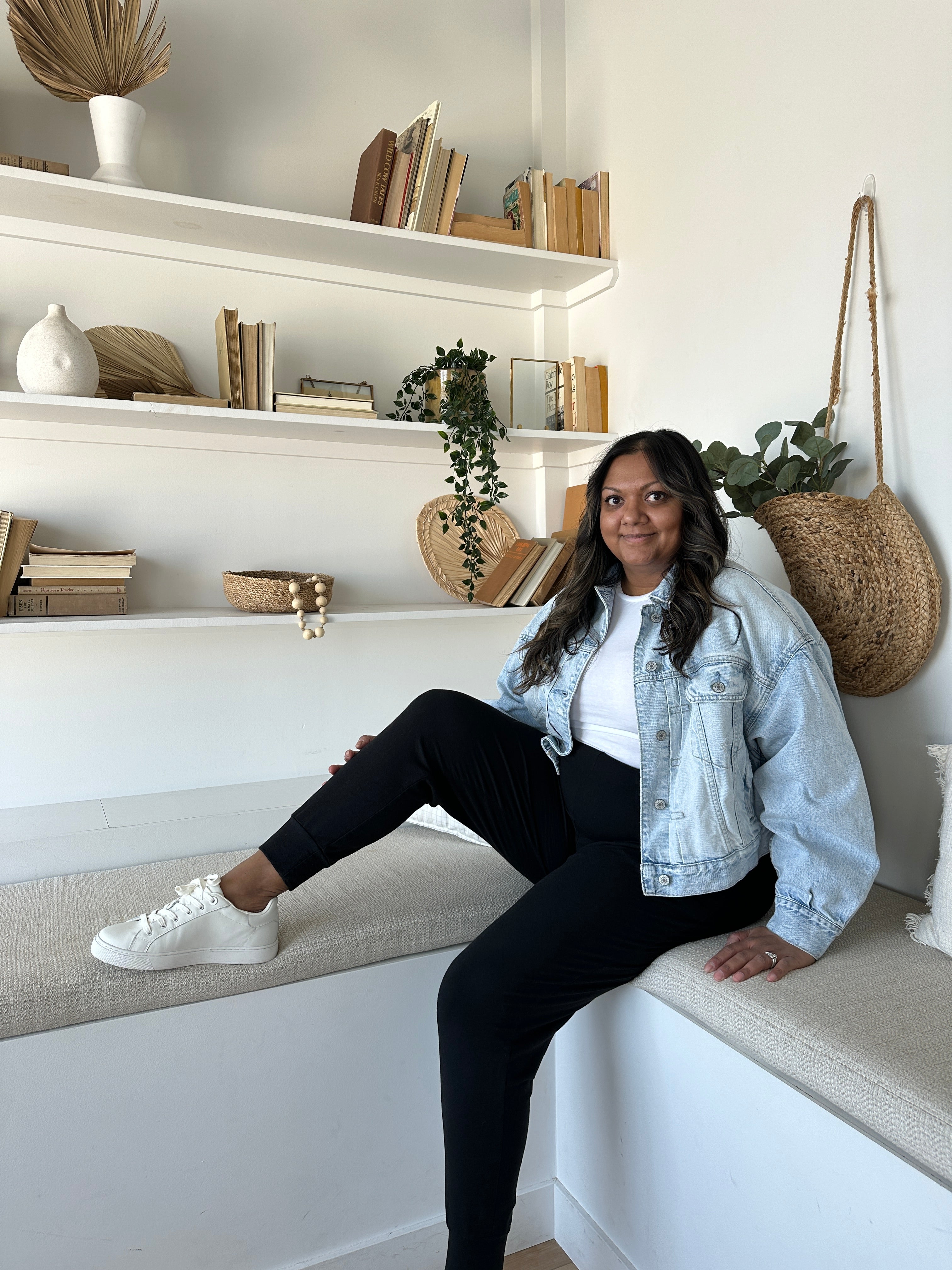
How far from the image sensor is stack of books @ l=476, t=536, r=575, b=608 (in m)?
2.34

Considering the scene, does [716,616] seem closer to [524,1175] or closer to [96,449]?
[524,1175]

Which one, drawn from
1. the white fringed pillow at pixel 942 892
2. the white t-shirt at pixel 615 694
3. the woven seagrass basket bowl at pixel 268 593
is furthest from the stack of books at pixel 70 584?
the white fringed pillow at pixel 942 892

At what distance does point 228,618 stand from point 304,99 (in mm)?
1347

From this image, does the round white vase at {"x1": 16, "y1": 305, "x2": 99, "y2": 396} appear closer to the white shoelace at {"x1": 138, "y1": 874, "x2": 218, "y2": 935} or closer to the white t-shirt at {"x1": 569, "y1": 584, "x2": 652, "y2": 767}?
the white shoelace at {"x1": 138, "y1": 874, "x2": 218, "y2": 935}

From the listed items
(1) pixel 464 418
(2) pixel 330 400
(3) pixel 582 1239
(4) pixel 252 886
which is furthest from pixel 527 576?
(3) pixel 582 1239

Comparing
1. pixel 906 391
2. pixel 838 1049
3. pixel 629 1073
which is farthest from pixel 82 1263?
pixel 906 391

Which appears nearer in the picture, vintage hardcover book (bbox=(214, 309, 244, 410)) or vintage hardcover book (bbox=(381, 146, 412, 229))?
vintage hardcover book (bbox=(214, 309, 244, 410))

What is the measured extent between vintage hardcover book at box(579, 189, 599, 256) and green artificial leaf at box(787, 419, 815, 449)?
1.02 meters

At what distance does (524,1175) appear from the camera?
1.51 m

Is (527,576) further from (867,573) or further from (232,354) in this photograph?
(867,573)

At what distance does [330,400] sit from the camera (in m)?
2.12

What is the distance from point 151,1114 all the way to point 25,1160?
16 cm

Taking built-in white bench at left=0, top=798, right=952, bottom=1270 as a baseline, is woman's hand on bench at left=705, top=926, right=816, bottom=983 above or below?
above

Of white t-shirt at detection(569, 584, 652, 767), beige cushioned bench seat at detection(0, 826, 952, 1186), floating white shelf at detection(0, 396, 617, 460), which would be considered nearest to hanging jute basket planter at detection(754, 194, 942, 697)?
white t-shirt at detection(569, 584, 652, 767)
